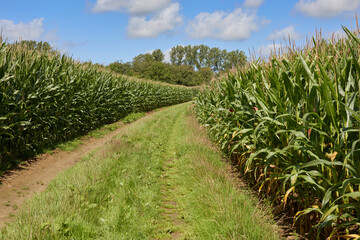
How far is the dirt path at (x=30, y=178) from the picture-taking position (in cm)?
461

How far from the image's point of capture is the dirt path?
15.1ft

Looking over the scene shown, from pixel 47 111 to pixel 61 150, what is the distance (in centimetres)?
143

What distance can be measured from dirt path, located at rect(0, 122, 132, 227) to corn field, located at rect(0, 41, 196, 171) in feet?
1.32

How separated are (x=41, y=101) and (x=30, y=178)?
8.91 ft

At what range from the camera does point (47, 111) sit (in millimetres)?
7980

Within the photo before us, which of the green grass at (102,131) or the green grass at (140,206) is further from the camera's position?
the green grass at (102,131)

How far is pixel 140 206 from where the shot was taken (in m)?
4.11

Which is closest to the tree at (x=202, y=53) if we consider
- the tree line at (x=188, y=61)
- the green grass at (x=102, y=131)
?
the tree line at (x=188, y=61)

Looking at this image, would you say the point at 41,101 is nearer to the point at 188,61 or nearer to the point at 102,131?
the point at 102,131

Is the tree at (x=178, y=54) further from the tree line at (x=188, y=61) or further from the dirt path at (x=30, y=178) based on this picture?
the dirt path at (x=30, y=178)

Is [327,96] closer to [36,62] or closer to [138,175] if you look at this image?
[138,175]

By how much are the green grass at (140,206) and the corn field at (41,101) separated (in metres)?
2.62

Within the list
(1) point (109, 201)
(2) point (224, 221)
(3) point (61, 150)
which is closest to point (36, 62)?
(3) point (61, 150)

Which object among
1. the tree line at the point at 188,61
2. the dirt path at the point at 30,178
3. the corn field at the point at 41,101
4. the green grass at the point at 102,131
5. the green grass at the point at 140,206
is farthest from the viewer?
the tree line at the point at 188,61
